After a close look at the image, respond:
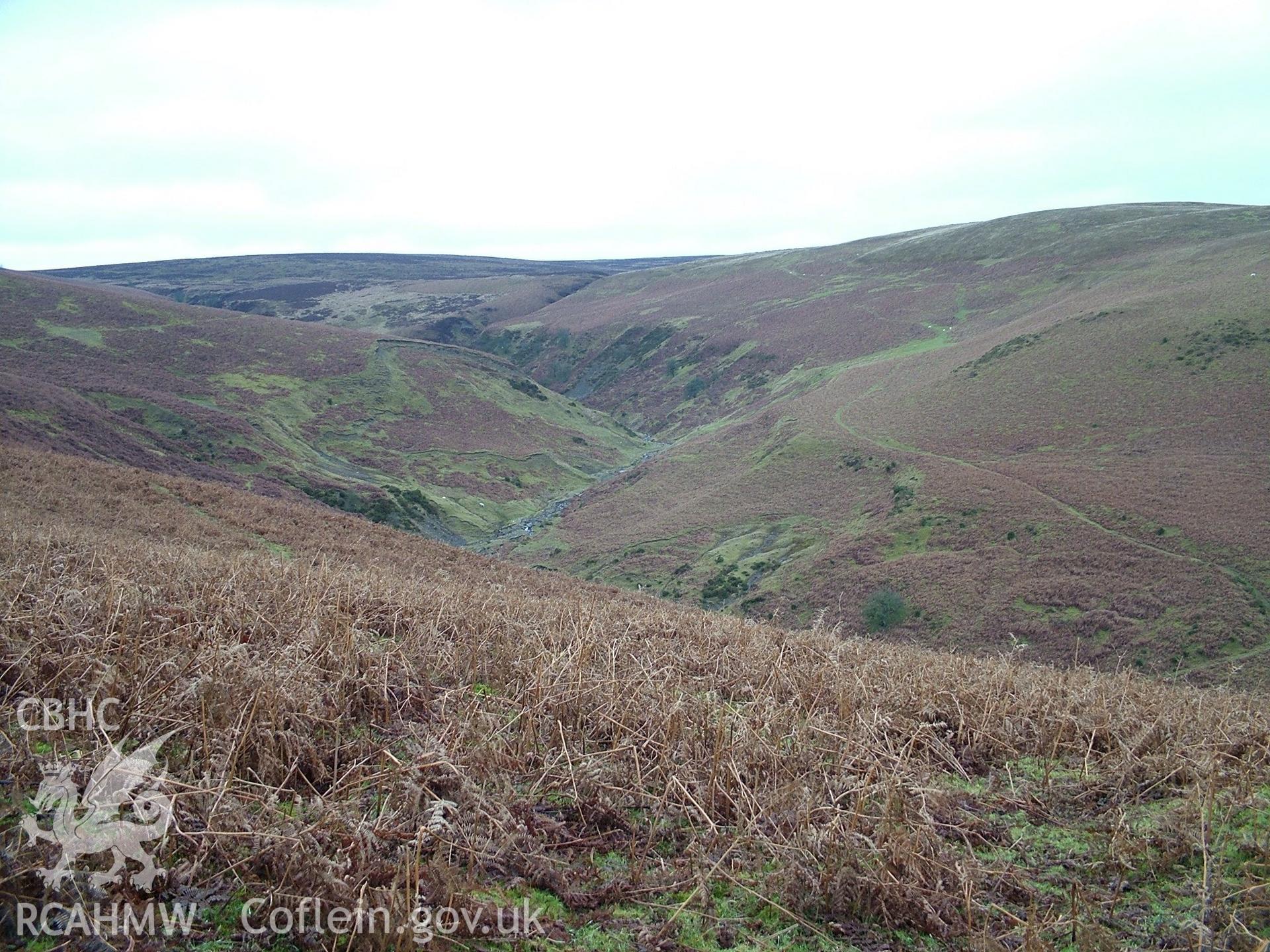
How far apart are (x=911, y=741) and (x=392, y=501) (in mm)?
37549

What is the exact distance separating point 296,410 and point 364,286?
84.3 metres

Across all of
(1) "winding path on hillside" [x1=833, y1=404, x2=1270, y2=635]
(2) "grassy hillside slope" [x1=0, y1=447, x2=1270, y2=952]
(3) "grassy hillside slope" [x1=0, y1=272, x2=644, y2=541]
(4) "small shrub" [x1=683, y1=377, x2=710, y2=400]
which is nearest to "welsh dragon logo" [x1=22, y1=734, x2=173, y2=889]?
(2) "grassy hillside slope" [x1=0, y1=447, x2=1270, y2=952]

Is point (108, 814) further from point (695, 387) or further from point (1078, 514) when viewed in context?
point (695, 387)

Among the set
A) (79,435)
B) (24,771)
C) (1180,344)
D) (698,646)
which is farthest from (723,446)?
(24,771)

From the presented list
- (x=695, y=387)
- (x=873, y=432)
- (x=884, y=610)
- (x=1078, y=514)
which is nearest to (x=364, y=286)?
(x=695, y=387)

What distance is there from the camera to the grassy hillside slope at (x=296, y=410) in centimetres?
3588

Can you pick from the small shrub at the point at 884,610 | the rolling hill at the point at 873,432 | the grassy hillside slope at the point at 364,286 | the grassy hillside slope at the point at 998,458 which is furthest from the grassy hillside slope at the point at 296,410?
the grassy hillside slope at the point at 364,286

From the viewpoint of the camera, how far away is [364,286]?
126 m

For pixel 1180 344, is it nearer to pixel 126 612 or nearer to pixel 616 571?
pixel 616 571

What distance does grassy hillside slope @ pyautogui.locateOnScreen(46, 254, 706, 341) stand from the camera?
104312 mm

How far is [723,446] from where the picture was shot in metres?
52.0

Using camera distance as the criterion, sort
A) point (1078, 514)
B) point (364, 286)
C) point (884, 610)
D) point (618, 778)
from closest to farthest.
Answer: point (618, 778), point (884, 610), point (1078, 514), point (364, 286)

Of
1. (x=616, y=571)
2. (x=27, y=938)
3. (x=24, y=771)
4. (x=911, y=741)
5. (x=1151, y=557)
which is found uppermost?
(x=24, y=771)

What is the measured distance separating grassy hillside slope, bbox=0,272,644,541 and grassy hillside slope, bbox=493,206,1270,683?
723 centimetres
